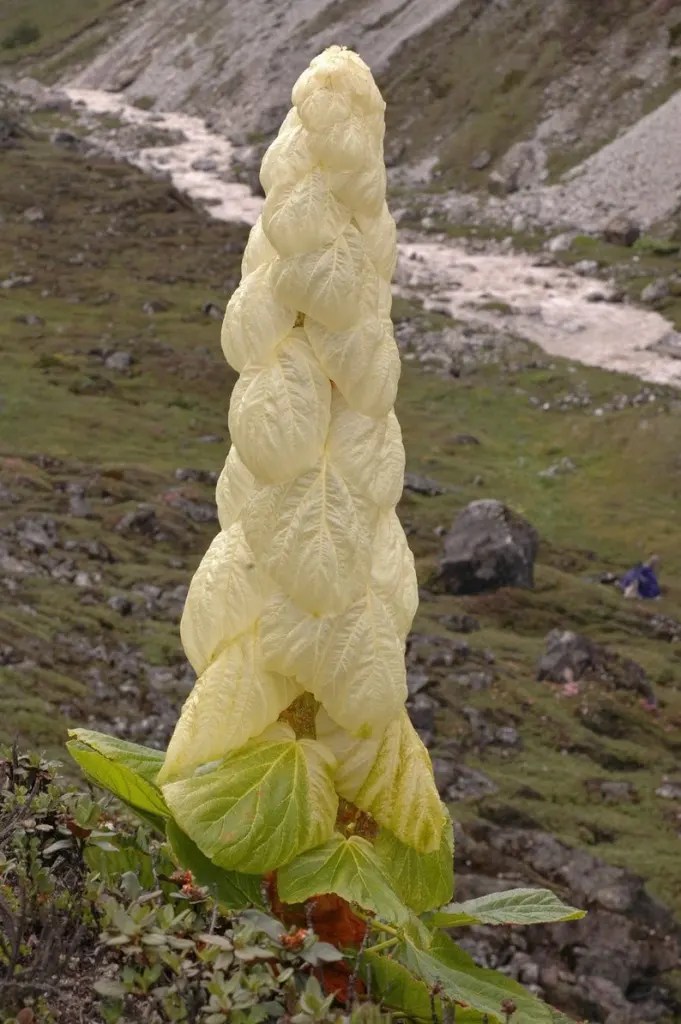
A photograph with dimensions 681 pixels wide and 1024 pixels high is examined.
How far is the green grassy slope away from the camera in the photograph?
15.6 m

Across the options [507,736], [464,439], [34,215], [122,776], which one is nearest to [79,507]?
[507,736]

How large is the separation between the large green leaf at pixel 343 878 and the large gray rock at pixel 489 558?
22.2 meters

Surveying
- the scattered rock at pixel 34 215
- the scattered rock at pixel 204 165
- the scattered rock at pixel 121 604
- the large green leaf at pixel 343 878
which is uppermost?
the large green leaf at pixel 343 878

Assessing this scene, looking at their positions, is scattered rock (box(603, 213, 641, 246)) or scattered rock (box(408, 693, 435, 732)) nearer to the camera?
scattered rock (box(408, 693, 435, 732))

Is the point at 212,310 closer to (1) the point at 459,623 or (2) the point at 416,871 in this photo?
(1) the point at 459,623

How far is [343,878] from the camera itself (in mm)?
2967

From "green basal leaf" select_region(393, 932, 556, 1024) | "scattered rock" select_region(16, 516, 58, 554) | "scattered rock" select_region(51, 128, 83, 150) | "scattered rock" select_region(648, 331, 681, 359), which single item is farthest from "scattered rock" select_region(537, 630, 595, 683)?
"scattered rock" select_region(51, 128, 83, 150)

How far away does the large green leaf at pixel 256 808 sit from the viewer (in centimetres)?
300

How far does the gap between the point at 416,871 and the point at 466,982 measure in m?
0.34

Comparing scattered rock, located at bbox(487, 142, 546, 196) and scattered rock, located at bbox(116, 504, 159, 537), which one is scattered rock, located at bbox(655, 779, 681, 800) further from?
scattered rock, located at bbox(487, 142, 546, 196)

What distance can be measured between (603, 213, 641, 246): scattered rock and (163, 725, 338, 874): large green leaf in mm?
55246

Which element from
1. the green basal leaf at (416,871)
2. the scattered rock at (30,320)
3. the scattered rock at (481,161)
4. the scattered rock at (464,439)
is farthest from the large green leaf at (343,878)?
the scattered rock at (481,161)

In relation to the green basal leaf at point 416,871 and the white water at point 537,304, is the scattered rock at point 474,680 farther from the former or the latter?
the white water at point 537,304

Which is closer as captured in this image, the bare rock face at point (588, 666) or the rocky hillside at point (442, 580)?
the rocky hillside at point (442, 580)
